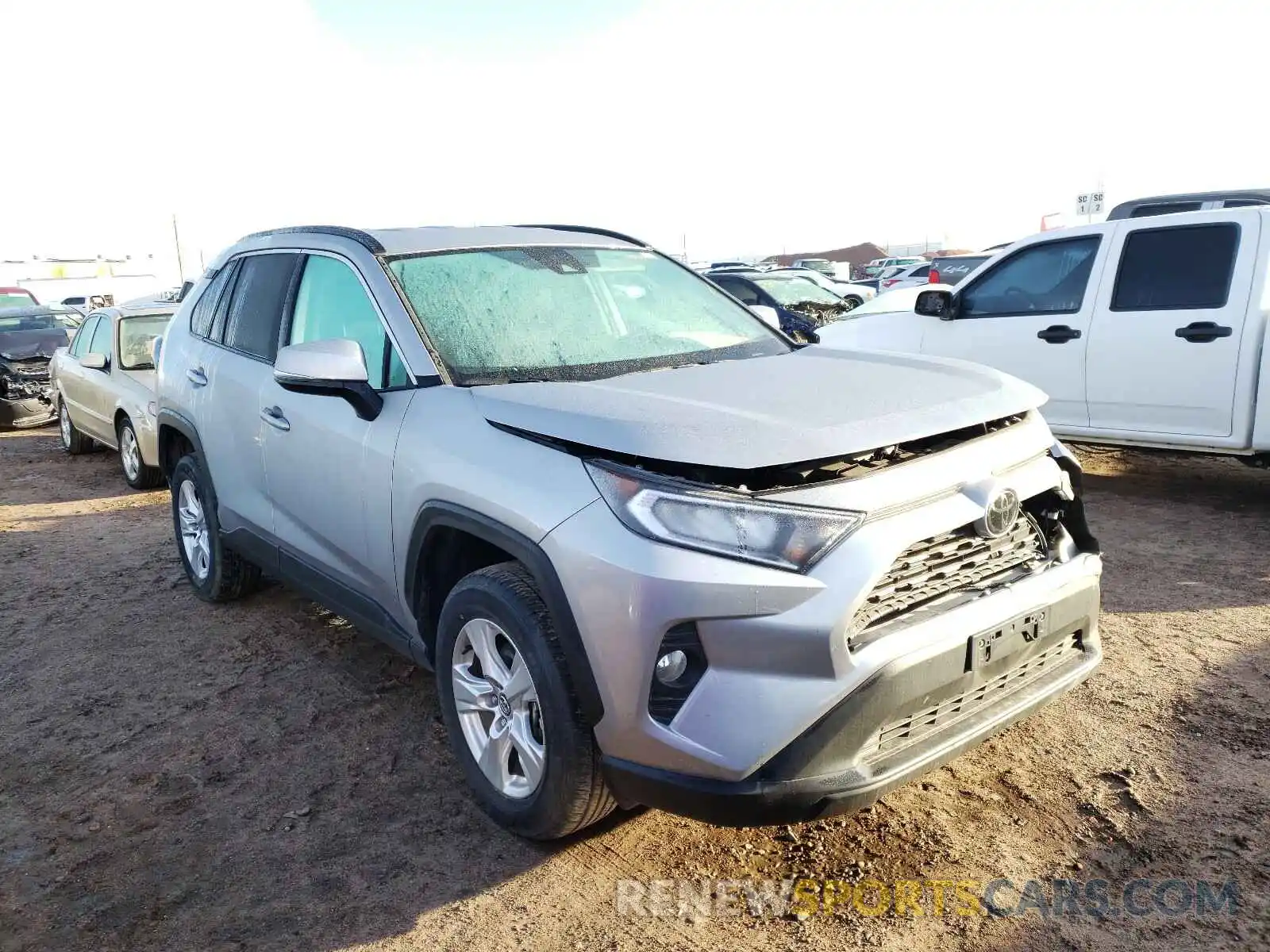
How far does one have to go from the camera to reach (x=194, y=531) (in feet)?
17.4

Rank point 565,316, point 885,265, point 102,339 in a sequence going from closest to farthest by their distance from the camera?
point 565,316
point 102,339
point 885,265

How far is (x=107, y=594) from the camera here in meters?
5.57

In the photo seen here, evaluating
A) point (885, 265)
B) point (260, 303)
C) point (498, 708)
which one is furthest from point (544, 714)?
point (885, 265)

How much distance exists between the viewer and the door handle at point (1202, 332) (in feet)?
19.0

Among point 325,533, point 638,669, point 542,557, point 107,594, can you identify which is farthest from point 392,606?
point 107,594

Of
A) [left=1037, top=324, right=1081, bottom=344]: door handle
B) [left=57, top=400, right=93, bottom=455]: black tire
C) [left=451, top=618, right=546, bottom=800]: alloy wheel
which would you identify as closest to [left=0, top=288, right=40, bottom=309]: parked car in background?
[left=57, top=400, right=93, bottom=455]: black tire

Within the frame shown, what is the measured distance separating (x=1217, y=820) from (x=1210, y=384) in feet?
12.2

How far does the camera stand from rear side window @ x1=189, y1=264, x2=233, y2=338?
16.0 ft

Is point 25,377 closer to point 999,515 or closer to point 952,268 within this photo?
point 999,515

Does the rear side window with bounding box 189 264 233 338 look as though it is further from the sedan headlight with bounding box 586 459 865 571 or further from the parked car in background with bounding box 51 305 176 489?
the sedan headlight with bounding box 586 459 865 571

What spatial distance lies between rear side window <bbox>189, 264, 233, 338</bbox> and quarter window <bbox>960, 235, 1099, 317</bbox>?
4.94 metres

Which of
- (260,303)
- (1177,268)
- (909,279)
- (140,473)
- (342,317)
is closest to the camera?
(342,317)

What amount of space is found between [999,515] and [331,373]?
2.02 meters

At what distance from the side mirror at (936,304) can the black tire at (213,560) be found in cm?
465
